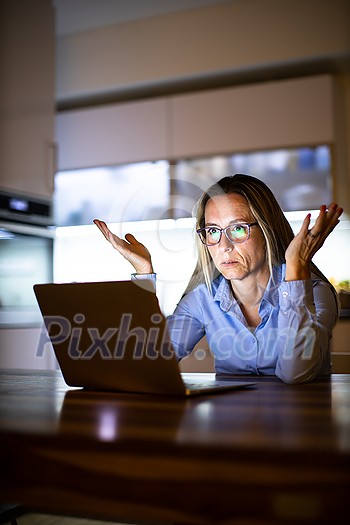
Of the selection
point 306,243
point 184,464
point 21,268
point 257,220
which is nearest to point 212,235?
point 257,220

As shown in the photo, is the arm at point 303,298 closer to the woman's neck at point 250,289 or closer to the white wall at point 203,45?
the woman's neck at point 250,289

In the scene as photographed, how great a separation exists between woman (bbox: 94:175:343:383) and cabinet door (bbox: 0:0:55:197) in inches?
80.2

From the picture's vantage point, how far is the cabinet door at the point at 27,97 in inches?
150

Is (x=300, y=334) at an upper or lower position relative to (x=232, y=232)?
lower

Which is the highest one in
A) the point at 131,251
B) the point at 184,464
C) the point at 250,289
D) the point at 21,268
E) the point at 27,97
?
the point at 27,97

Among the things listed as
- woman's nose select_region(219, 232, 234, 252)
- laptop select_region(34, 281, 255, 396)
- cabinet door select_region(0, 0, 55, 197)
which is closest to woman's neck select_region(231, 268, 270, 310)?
woman's nose select_region(219, 232, 234, 252)

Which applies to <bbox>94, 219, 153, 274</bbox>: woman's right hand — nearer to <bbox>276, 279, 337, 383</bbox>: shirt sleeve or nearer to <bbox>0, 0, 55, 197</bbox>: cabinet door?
<bbox>276, 279, 337, 383</bbox>: shirt sleeve

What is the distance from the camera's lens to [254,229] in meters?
2.00

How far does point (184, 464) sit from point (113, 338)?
50 cm

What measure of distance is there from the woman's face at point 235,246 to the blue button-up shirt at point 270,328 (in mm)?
73

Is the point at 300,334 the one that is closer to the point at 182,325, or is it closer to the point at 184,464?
the point at 182,325

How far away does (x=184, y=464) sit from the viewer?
1.98ft

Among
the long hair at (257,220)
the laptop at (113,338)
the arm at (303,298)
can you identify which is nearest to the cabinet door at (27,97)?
the long hair at (257,220)

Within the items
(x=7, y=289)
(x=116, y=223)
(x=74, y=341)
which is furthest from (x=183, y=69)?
(x=74, y=341)
